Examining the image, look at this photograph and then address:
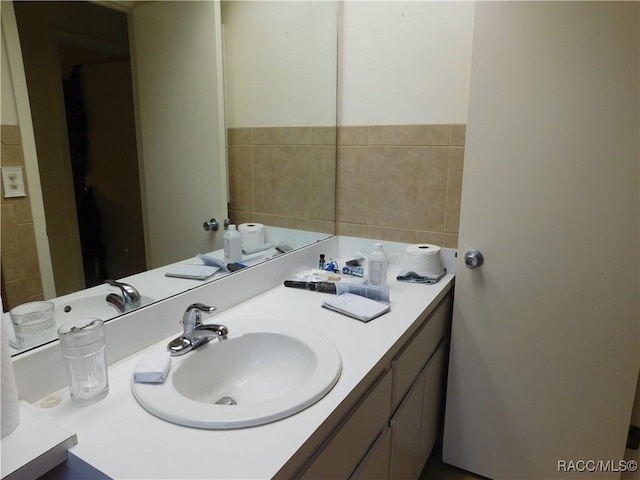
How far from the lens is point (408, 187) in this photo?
1.71 metres

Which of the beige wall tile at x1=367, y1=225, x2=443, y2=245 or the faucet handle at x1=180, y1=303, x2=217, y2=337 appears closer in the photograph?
the faucet handle at x1=180, y1=303, x2=217, y2=337

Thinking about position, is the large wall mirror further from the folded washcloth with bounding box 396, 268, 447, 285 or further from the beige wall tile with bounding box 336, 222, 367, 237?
the folded washcloth with bounding box 396, 268, 447, 285

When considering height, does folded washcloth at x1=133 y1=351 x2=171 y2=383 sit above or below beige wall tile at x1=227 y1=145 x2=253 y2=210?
below

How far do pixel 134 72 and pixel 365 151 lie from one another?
3.21 feet

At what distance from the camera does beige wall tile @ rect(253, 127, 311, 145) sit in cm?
165

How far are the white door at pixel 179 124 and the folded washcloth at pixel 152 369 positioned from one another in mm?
339

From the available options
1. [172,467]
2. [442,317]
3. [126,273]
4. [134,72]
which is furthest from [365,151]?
[172,467]

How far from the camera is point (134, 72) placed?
115 centimetres

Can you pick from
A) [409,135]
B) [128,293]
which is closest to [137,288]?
[128,293]

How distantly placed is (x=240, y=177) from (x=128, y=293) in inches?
27.0

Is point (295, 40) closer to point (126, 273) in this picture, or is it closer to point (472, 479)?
point (126, 273)

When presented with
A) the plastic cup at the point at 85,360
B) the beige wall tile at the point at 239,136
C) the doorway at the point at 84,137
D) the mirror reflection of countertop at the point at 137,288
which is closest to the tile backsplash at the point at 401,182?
the beige wall tile at the point at 239,136

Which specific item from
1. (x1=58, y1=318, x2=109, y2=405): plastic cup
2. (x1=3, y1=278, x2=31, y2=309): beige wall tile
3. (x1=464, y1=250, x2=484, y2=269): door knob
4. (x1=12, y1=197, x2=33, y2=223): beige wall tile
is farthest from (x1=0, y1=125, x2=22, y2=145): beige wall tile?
(x1=464, y1=250, x2=484, y2=269): door knob

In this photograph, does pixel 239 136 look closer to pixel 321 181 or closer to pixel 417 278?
pixel 321 181
